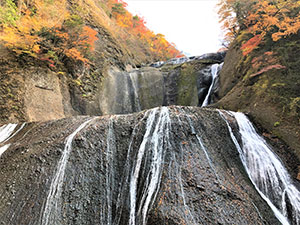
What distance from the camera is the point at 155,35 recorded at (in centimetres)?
2934

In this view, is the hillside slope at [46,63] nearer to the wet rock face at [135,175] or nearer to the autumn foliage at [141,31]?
the wet rock face at [135,175]

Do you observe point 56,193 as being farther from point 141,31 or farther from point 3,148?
point 141,31

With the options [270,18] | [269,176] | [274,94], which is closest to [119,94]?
[274,94]

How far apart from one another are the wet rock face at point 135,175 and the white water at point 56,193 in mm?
18

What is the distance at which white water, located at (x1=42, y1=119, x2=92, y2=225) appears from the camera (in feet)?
10.8

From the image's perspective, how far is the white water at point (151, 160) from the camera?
3.27 meters

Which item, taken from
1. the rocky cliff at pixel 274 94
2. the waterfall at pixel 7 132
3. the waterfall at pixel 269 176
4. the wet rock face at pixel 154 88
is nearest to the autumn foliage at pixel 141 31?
the wet rock face at pixel 154 88

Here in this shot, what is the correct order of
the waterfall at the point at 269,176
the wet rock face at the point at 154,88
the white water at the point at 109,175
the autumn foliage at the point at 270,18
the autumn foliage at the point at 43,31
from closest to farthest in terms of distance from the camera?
the white water at the point at 109,175 → the waterfall at the point at 269,176 → the autumn foliage at the point at 270,18 → the autumn foliage at the point at 43,31 → the wet rock face at the point at 154,88

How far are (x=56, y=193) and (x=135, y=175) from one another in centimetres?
168

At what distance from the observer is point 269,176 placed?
166 inches

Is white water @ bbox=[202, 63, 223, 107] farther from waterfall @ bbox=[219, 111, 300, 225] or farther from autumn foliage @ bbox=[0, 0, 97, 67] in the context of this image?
autumn foliage @ bbox=[0, 0, 97, 67]

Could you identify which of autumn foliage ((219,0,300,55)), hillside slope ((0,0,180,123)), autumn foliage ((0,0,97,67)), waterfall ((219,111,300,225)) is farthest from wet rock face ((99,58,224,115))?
waterfall ((219,111,300,225))

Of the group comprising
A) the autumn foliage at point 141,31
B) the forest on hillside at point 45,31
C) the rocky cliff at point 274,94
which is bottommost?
the rocky cliff at point 274,94

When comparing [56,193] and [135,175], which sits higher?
[135,175]
